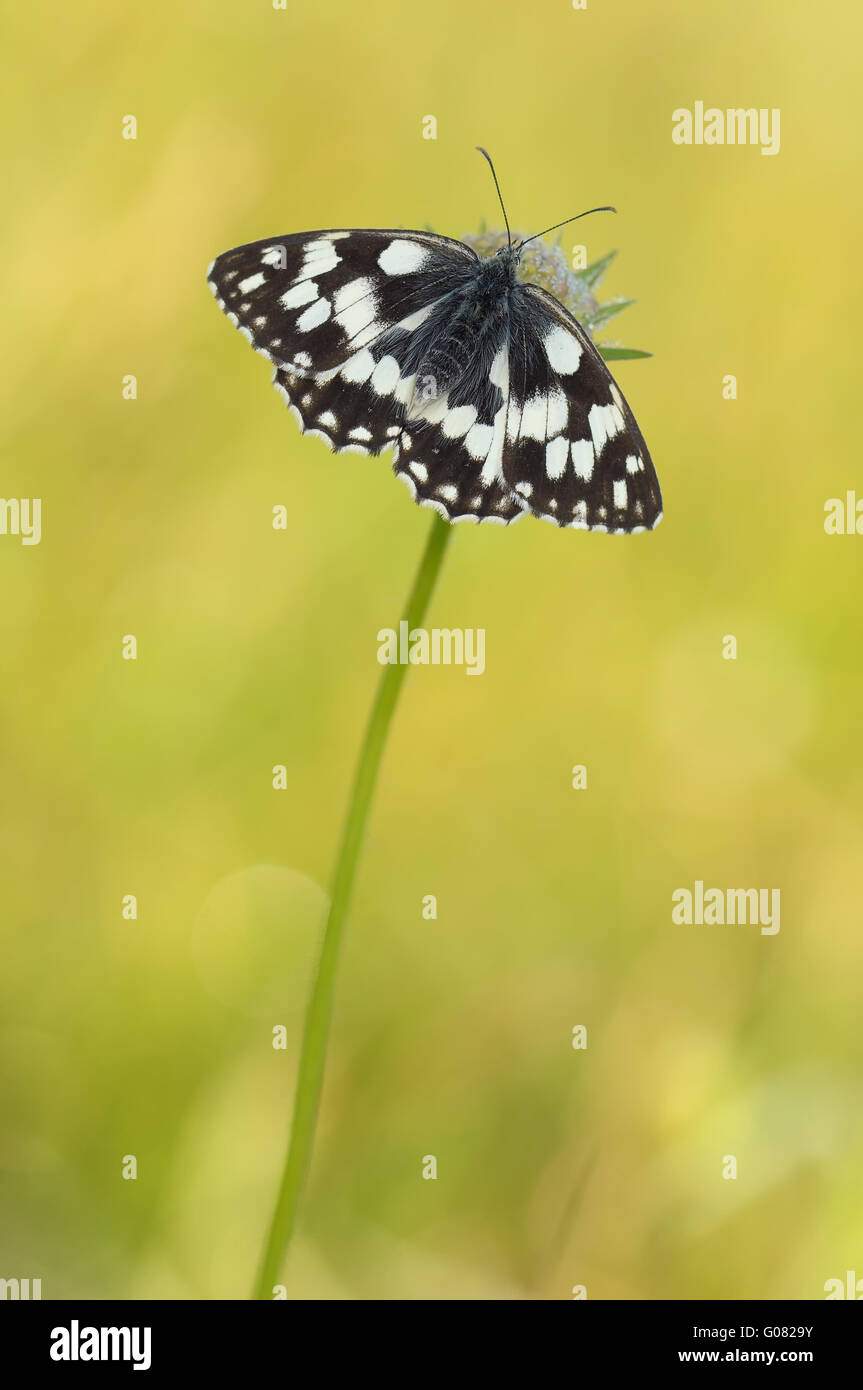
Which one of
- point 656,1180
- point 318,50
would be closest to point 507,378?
point 656,1180

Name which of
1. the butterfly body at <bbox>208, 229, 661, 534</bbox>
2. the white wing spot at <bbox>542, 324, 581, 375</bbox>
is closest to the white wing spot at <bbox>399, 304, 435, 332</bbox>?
the butterfly body at <bbox>208, 229, 661, 534</bbox>

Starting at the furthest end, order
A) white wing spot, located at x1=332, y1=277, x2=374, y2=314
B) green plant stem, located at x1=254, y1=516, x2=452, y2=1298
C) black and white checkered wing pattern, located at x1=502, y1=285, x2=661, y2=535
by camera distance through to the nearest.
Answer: white wing spot, located at x1=332, y1=277, x2=374, y2=314
black and white checkered wing pattern, located at x1=502, y1=285, x2=661, y2=535
green plant stem, located at x1=254, y1=516, x2=452, y2=1298

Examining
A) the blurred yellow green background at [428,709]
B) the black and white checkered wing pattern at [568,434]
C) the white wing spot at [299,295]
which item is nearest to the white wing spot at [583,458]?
the black and white checkered wing pattern at [568,434]

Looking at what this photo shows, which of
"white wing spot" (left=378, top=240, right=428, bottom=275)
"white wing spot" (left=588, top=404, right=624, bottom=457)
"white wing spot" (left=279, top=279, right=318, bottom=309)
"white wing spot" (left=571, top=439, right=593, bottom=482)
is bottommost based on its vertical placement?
"white wing spot" (left=571, top=439, right=593, bottom=482)

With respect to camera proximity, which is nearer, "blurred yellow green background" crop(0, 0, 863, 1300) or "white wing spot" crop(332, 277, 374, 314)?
"white wing spot" crop(332, 277, 374, 314)

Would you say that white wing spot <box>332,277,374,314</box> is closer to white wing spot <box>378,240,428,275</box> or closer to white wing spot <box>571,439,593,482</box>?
white wing spot <box>378,240,428,275</box>

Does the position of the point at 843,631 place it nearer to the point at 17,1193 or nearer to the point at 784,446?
the point at 784,446

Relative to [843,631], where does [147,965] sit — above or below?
below
